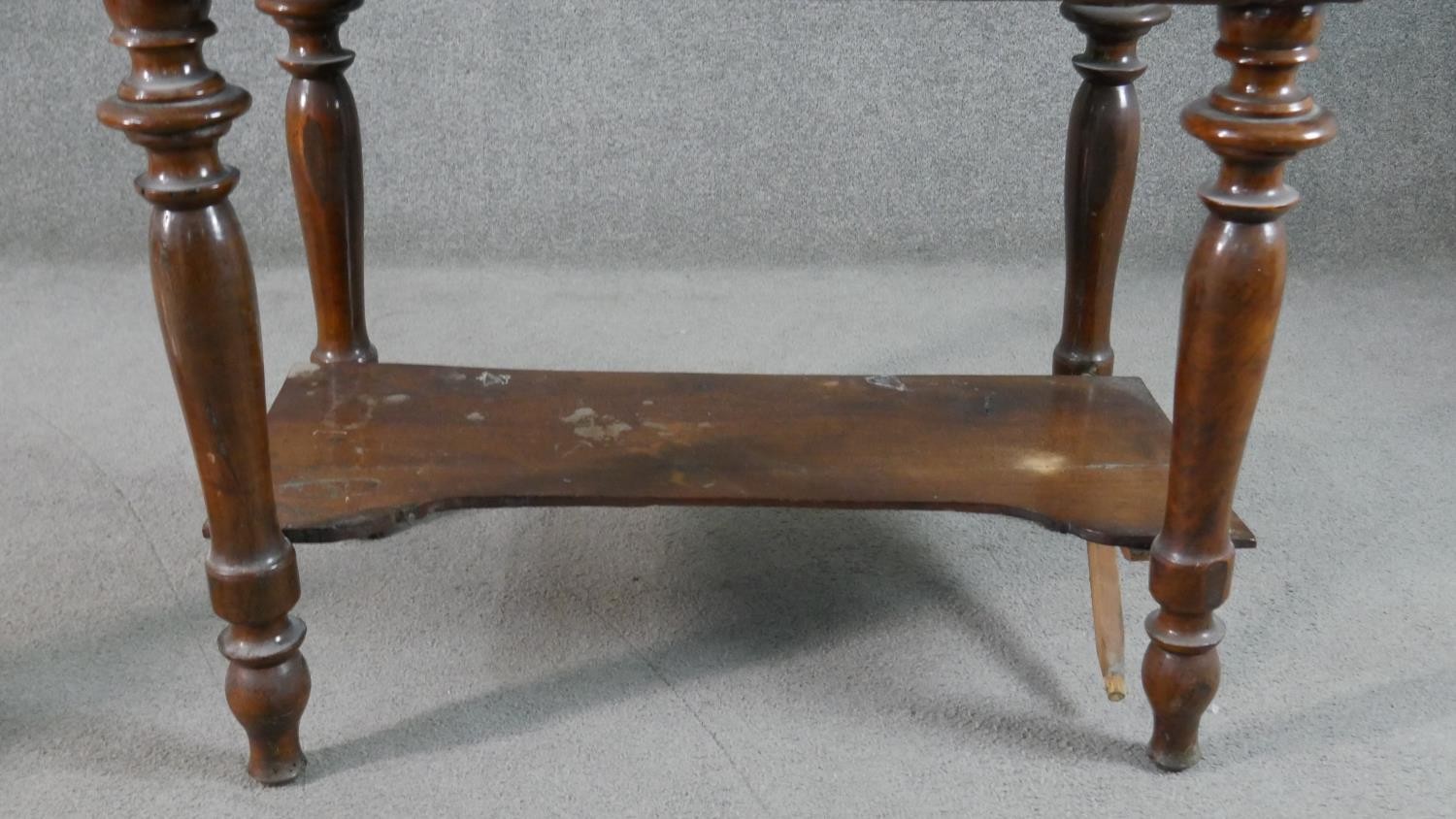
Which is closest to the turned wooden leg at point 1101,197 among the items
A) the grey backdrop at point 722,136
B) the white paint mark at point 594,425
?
the white paint mark at point 594,425

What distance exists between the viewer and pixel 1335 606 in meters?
1.77

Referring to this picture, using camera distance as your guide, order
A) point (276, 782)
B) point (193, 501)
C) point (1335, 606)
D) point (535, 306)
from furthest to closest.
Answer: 1. point (535, 306)
2. point (193, 501)
3. point (1335, 606)
4. point (276, 782)

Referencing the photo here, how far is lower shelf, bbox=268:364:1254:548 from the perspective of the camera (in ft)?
5.00

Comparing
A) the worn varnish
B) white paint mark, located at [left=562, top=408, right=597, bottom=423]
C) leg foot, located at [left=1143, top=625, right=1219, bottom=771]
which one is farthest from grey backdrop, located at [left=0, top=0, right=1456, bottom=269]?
leg foot, located at [left=1143, top=625, right=1219, bottom=771]

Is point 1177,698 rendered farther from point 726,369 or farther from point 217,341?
point 726,369

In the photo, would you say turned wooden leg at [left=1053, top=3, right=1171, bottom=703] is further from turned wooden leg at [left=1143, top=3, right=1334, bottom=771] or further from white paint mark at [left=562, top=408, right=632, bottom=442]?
white paint mark at [left=562, top=408, right=632, bottom=442]

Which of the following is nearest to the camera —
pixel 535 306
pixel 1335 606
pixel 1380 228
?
pixel 1335 606

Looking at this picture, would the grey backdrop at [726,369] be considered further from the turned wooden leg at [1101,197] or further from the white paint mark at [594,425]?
the white paint mark at [594,425]

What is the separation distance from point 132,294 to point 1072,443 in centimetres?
159

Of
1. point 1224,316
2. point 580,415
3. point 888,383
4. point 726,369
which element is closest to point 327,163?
point 580,415

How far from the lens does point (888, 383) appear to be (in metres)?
1.78

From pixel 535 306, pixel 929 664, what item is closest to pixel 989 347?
pixel 535 306

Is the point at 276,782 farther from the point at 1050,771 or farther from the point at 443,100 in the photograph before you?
the point at 443,100

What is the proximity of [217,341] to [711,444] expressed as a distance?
53cm
